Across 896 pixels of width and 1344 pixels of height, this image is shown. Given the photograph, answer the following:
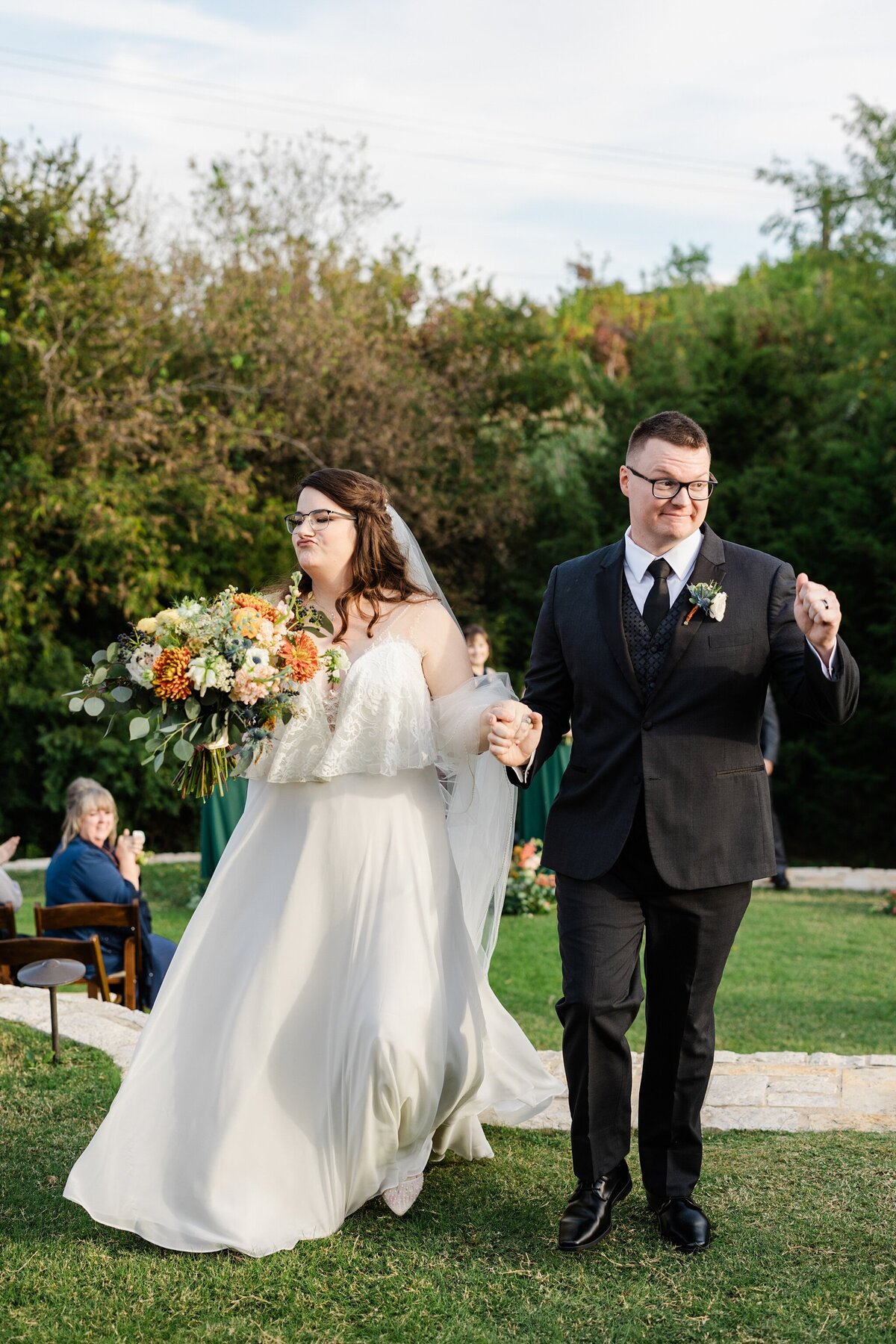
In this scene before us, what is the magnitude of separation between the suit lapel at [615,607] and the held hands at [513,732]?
30cm

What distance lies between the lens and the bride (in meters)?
3.69

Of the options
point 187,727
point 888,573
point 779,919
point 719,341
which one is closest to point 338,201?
point 719,341

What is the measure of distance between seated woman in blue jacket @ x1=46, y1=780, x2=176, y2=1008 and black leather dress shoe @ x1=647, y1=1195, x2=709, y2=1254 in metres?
4.04

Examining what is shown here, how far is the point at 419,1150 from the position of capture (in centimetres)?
386

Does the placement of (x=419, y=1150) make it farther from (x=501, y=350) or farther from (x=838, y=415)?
(x=501, y=350)

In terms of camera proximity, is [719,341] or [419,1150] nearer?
[419,1150]

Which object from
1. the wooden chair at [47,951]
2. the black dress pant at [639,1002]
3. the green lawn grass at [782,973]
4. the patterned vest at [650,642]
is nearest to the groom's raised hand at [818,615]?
the patterned vest at [650,642]

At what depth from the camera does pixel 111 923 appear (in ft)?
22.7

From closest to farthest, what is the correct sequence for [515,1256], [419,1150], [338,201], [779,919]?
[515,1256] < [419,1150] < [779,919] < [338,201]

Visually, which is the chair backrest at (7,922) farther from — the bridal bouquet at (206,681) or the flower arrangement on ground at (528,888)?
the flower arrangement on ground at (528,888)

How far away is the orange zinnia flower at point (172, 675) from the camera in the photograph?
3.62m

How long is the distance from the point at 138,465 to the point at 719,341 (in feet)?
26.0

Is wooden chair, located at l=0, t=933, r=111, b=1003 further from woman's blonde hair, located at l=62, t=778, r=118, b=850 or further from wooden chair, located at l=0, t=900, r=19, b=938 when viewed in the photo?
woman's blonde hair, located at l=62, t=778, r=118, b=850

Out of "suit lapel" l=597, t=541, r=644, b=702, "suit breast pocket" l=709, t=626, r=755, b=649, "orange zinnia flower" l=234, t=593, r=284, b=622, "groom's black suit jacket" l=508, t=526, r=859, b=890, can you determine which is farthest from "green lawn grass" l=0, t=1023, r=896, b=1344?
"orange zinnia flower" l=234, t=593, r=284, b=622
